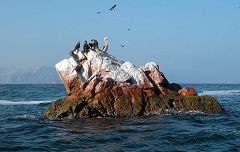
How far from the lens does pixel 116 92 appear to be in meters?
30.2

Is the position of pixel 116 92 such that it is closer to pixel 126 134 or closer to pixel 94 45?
pixel 94 45

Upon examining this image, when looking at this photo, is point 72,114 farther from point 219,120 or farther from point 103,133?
point 219,120

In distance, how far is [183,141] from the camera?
2000cm

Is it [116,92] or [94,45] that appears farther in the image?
[94,45]

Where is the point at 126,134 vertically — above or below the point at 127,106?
below

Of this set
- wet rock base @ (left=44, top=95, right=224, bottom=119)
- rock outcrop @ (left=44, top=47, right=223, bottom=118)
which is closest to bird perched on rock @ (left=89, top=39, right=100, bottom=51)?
rock outcrop @ (left=44, top=47, right=223, bottom=118)

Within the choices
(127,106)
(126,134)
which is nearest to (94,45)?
(127,106)

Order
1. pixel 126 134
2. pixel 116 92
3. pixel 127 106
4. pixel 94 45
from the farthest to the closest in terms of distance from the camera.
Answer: pixel 94 45
pixel 116 92
pixel 127 106
pixel 126 134

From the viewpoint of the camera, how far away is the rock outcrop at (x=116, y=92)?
96.3 ft

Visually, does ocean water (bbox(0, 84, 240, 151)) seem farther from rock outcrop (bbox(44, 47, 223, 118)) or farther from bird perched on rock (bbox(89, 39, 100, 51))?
bird perched on rock (bbox(89, 39, 100, 51))

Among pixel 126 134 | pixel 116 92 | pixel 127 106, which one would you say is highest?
pixel 116 92

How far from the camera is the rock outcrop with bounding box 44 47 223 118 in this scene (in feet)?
96.3

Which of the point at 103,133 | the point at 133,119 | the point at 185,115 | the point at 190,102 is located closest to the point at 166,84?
the point at 190,102

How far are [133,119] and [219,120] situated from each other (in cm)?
494
